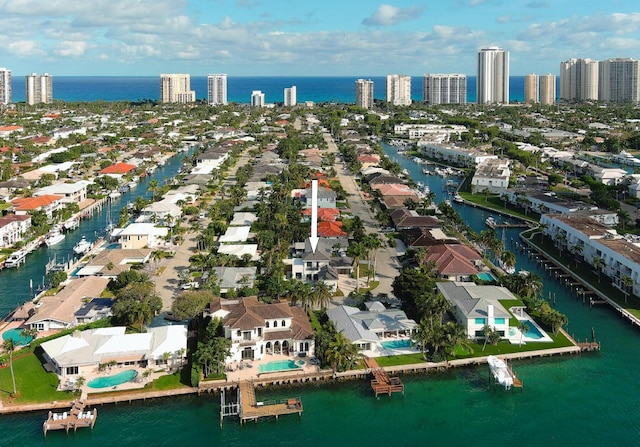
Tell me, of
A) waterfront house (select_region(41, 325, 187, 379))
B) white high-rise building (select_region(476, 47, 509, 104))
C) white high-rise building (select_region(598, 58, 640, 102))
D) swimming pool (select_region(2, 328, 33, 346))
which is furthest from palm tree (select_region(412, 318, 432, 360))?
white high-rise building (select_region(598, 58, 640, 102))

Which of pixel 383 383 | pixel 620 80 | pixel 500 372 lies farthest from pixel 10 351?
pixel 620 80

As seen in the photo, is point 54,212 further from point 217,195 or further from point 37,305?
point 37,305

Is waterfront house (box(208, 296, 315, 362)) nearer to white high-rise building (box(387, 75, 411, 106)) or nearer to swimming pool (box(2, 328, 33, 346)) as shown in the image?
swimming pool (box(2, 328, 33, 346))

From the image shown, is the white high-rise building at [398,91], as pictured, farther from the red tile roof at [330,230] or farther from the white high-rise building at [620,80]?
the red tile roof at [330,230]

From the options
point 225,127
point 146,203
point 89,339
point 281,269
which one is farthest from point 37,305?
point 225,127

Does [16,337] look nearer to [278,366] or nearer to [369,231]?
[278,366]
